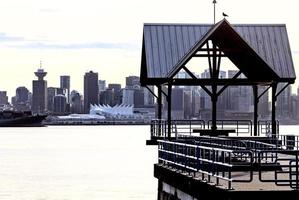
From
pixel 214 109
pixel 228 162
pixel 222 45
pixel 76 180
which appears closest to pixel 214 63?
pixel 222 45

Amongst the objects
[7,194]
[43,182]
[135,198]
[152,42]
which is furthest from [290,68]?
[43,182]

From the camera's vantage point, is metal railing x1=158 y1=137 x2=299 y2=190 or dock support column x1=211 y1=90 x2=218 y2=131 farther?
dock support column x1=211 y1=90 x2=218 y2=131

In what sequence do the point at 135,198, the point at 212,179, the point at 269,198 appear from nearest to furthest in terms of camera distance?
the point at 269,198 → the point at 212,179 → the point at 135,198

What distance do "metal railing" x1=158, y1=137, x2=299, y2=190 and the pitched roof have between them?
21.6ft

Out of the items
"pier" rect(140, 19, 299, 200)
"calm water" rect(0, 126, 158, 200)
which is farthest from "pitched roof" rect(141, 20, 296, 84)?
"calm water" rect(0, 126, 158, 200)

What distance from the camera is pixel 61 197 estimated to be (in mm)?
89375

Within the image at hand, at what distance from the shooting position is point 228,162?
1259 inches

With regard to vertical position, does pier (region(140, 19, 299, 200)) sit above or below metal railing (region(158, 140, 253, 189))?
above

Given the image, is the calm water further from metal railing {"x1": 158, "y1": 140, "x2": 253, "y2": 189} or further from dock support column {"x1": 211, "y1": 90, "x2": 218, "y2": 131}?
metal railing {"x1": 158, "y1": 140, "x2": 253, "y2": 189}

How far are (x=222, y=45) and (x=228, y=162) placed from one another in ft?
71.9

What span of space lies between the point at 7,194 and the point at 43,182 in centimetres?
1731

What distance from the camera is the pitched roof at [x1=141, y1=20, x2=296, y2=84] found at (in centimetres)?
5191

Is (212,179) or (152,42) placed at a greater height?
(152,42)

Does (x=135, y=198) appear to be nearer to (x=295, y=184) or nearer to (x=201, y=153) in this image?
(x=201, y=153)
